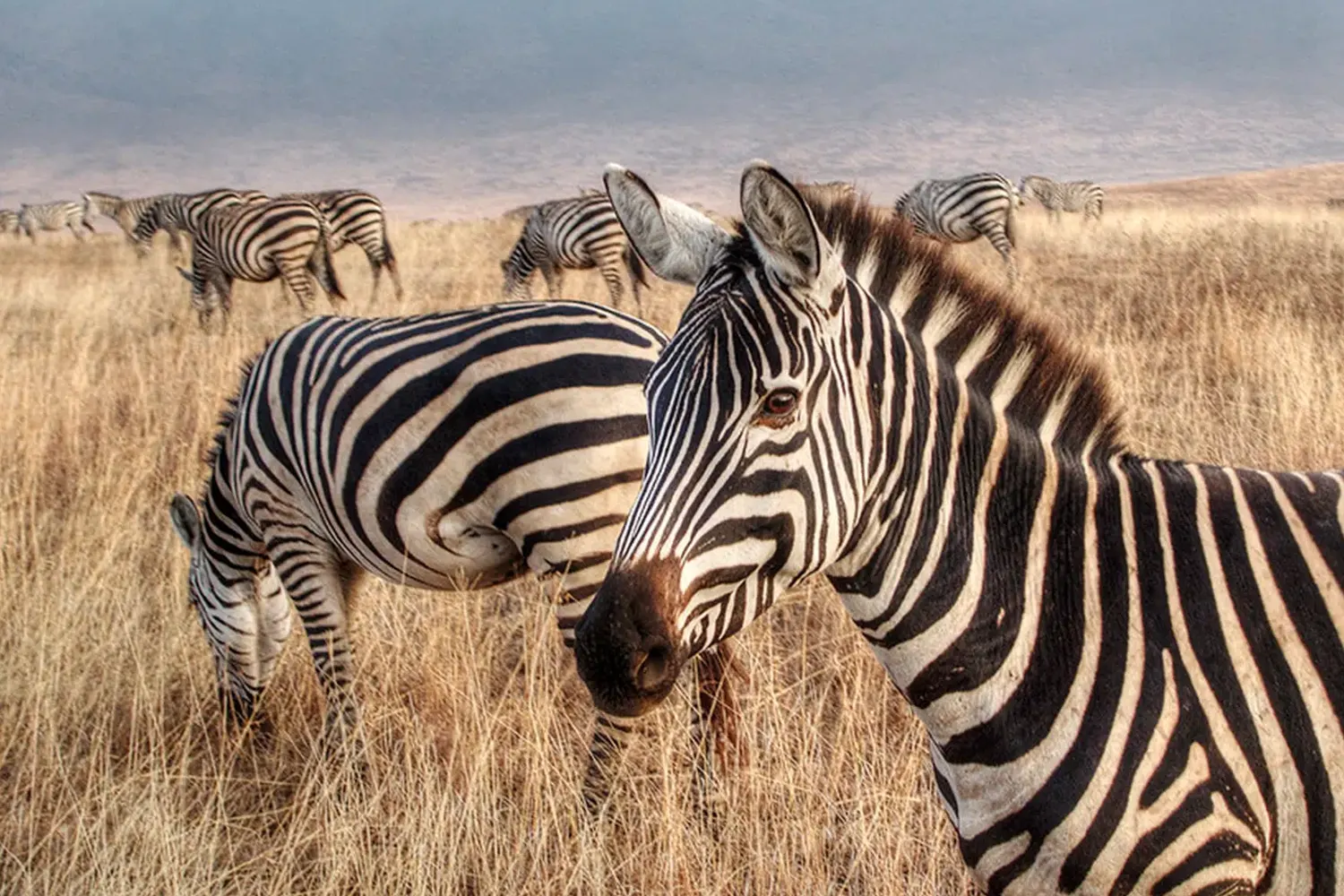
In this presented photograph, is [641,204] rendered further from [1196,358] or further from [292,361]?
[1196,358]

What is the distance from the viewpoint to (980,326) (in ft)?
7.70

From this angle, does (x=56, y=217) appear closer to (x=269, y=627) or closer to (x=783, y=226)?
(x=269, y=627)

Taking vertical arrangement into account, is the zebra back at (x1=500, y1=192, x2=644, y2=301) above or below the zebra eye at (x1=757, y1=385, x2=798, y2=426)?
above

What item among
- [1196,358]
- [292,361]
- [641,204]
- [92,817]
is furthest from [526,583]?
[1196,358]

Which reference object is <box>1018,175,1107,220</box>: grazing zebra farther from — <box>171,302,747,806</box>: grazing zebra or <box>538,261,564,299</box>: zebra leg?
<box>171,302,747,806</box>: grazing zebra

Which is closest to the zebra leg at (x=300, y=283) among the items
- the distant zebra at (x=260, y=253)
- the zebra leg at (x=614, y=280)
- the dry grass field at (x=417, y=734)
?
the distant zebra at (x=260, y=253)

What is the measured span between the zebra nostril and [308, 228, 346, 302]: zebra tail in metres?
14.1

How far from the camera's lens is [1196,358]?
8.54 m

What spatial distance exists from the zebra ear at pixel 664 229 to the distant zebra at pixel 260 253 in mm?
13318

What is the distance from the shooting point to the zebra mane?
7.64 feet

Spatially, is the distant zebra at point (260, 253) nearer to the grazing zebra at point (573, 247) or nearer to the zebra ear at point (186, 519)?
the grazing zebra at point (573, 247)

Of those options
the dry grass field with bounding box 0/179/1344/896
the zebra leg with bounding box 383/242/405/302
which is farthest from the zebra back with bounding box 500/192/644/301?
the dry grass field with bounding box 0/179/1344/896

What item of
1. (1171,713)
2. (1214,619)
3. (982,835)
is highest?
(1214,619)

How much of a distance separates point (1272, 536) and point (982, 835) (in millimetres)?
810
